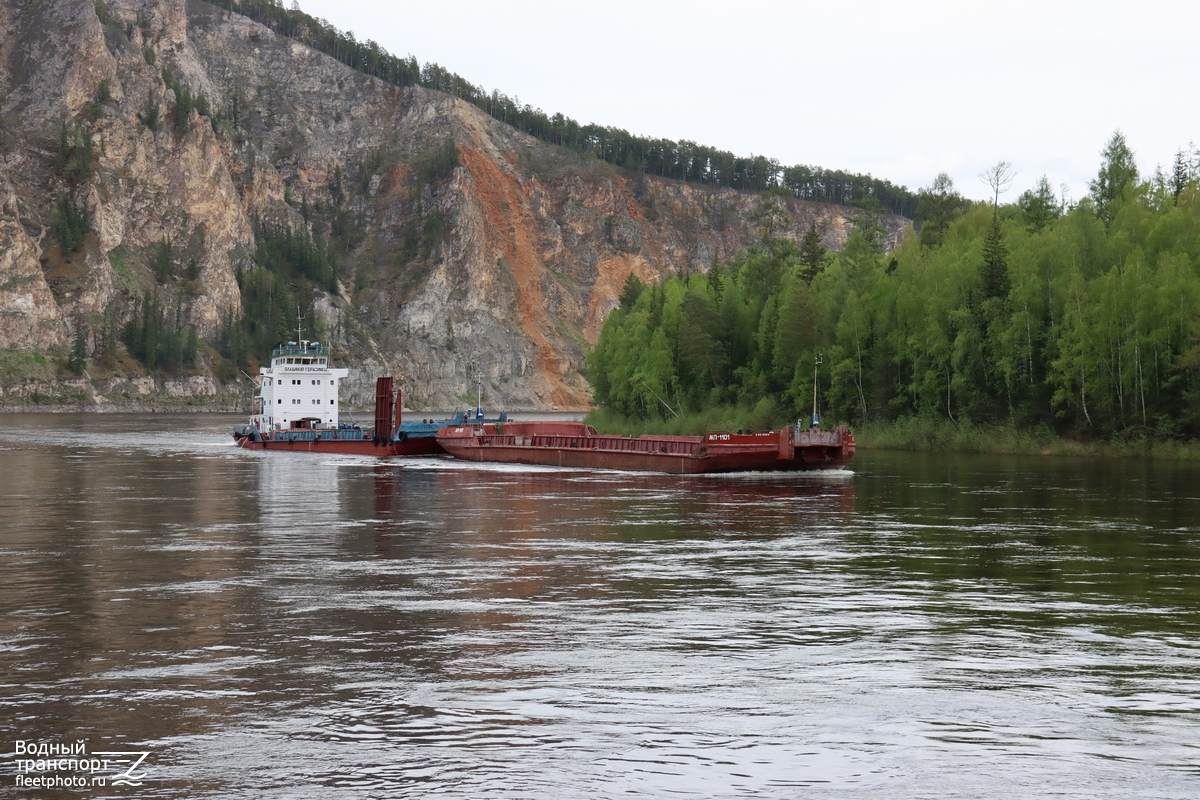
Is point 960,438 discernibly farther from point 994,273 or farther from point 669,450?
point 669,450

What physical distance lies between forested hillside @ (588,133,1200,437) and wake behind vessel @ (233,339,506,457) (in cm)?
2821

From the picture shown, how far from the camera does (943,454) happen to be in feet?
308

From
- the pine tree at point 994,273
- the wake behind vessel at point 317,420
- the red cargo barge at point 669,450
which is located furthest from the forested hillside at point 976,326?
the wake behind vessel at point 317,420

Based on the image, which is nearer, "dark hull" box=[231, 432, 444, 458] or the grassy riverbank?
the grassy riverbank

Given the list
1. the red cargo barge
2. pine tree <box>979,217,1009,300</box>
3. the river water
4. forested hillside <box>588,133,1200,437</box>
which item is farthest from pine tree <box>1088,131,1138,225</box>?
the river water

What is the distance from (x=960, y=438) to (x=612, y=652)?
81031mm

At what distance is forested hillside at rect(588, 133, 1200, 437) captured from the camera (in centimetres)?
8738

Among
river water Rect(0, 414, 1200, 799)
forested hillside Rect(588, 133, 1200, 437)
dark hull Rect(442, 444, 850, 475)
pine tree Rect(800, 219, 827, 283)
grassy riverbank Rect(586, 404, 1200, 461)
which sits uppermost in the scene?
pine tree Rect(800, 219, 827, 283)

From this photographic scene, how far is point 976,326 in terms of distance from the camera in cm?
9950

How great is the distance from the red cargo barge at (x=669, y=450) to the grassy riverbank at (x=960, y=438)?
22478 mm

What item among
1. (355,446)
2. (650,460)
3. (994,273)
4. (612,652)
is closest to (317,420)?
(355,446)

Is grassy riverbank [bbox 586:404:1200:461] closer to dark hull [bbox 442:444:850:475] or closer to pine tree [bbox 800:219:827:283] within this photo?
pine tree [bbox 800:219:827:283]

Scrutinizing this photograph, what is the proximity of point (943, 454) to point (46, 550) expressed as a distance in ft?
235

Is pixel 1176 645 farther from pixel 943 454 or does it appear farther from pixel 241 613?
pixel 943 454
